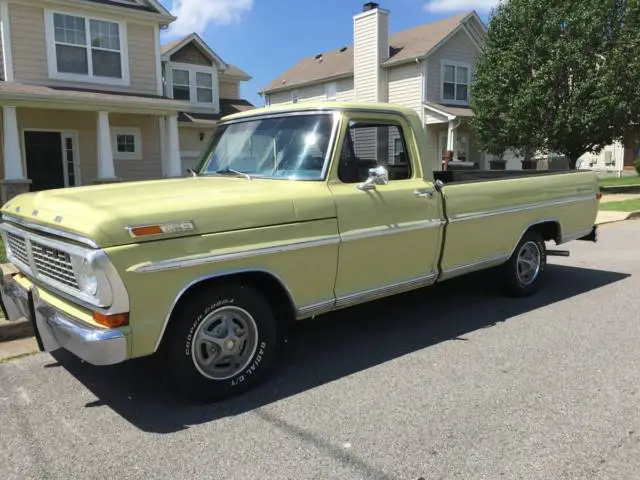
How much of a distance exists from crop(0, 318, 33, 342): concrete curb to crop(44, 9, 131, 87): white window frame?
12.9 metres

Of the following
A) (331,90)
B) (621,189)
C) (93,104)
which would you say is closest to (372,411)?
(93,104)

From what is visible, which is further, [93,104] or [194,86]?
[194,86]

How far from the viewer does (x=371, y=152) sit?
193 inches

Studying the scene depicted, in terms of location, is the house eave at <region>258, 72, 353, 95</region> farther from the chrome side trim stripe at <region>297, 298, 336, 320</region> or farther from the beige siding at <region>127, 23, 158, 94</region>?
the chrome side trim stripe at <region>297, 298, 336, 320</region>

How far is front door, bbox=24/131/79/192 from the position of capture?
639 inches

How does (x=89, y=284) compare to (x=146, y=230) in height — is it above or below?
below

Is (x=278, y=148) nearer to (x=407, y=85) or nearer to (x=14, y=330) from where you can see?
(x=14, y=330)

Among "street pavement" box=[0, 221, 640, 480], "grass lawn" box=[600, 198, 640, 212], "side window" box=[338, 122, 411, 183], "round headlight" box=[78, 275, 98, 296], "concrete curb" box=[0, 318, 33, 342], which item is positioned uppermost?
"side window" box=[338, 122, 411, 183]

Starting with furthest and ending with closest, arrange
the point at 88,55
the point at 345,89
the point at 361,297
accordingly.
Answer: the point at 345,89
the point at 88,55
the point at 361,297

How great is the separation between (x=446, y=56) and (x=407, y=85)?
2179 mm

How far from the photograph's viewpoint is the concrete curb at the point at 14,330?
196 inches

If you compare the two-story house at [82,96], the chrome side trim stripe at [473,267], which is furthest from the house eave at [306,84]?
the chrome side trim stripe at [473,267]

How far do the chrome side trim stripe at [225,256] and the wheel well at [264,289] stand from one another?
141 millimetres

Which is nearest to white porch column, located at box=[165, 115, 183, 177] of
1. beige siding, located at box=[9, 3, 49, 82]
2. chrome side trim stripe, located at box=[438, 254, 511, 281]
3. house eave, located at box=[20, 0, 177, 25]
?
house eave, located at box=[20, 0, 177, 25]
